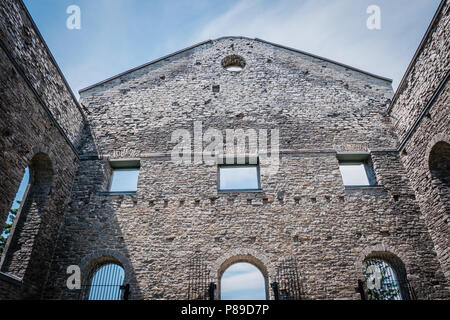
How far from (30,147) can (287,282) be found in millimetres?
6580

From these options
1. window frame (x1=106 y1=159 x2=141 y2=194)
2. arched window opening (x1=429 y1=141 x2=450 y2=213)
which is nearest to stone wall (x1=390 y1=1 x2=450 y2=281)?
arched window opening (x1=429 y1=141 x2=450 y2=213)

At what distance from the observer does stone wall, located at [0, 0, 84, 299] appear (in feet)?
19.6

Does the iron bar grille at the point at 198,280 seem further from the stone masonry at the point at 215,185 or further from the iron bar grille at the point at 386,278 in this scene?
the iron bar grille at the point at 386,278

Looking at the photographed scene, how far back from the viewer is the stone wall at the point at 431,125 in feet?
21.7

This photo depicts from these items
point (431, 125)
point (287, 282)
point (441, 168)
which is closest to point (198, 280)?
point (287, 282)

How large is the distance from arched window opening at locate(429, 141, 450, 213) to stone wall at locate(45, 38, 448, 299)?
887 mm

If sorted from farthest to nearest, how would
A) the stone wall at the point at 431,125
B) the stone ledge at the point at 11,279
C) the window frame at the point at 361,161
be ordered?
the window frame at the point at 361,161 → the stone wall at the point at 431,125 → the stone ledge at the point at 11,279

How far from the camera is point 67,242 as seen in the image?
7.50 meters

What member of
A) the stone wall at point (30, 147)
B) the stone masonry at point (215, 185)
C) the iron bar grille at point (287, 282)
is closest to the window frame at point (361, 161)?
the stone masonry at point (215, 185)

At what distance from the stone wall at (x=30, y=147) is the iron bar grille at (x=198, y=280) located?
346cm

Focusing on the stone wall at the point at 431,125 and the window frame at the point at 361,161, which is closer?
the stone wall at the point at 431,125

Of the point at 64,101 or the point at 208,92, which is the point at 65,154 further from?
the point at 208,92
